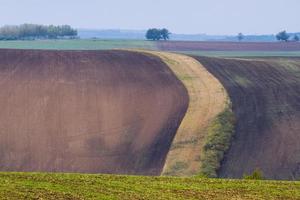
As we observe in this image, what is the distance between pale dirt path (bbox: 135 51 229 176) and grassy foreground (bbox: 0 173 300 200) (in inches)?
557

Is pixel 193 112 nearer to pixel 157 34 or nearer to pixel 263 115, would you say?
pixel 263 115

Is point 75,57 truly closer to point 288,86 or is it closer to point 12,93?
point 12,93

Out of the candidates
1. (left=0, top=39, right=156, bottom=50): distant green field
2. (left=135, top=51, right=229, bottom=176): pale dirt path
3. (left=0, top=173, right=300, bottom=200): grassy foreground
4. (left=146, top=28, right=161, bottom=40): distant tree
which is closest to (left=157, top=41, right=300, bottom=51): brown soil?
(left=0, top=39, right=156, bottom=50): distant green field

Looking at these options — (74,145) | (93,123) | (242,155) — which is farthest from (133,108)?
(242,155)

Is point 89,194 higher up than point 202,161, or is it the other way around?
point 89,194

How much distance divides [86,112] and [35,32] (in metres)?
119

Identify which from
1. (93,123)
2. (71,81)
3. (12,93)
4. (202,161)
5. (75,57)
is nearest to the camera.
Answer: (202,161)

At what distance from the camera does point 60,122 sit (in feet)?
168

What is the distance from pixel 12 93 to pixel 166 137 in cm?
1658

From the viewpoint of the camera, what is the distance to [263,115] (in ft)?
178

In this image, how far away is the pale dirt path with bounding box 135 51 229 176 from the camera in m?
43.1

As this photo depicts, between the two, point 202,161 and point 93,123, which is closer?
point 202,161

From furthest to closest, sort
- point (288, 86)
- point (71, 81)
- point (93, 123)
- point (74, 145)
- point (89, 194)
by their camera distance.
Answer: point (288, 86), point (71, 81), point (93, 123), point (74, 145), point (89, 194)

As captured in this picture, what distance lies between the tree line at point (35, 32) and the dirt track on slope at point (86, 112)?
8615 centimetres
